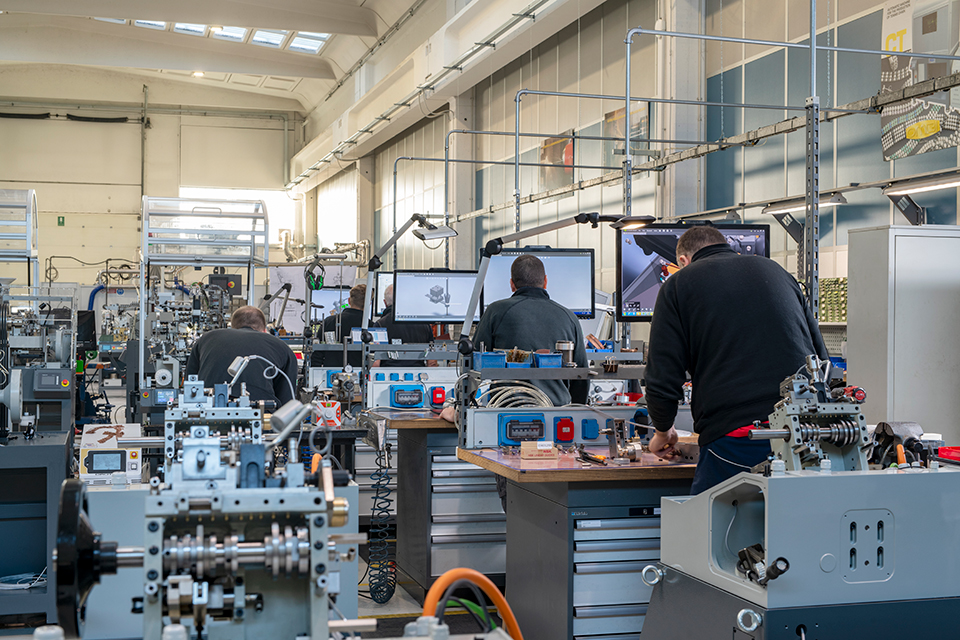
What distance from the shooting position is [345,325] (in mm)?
7195

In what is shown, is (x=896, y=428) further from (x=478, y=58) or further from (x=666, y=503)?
(x=478, y=58)

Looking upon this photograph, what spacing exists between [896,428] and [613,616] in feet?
3.62

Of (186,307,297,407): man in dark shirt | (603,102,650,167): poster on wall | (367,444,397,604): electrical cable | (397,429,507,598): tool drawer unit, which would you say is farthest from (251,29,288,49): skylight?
(397,429,507,598): tool drawer unit

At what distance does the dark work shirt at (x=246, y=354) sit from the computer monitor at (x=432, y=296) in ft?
2.92

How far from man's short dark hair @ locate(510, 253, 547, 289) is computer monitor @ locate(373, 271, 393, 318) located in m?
3.25

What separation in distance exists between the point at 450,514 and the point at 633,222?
1.44 m

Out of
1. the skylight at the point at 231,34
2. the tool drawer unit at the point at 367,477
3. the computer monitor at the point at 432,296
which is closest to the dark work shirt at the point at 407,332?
the computer monitor at the point at 432,296

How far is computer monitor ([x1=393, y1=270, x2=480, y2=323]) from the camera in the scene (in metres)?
5.05

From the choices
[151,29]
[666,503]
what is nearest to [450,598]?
[666,503]

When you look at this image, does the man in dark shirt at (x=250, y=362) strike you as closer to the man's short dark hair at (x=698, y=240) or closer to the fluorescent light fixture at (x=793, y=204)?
Answer: the man's short dark hair at (x=698, y=240)

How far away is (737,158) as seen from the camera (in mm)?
6797

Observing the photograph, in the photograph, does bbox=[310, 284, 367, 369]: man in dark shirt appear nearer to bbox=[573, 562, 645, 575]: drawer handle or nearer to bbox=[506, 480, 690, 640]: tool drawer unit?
bbox=[506, 480, 690, 640]: tool drawer unit

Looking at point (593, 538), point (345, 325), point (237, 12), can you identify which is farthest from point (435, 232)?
point (237, 12)

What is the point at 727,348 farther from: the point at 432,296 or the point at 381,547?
the point at 432,296
